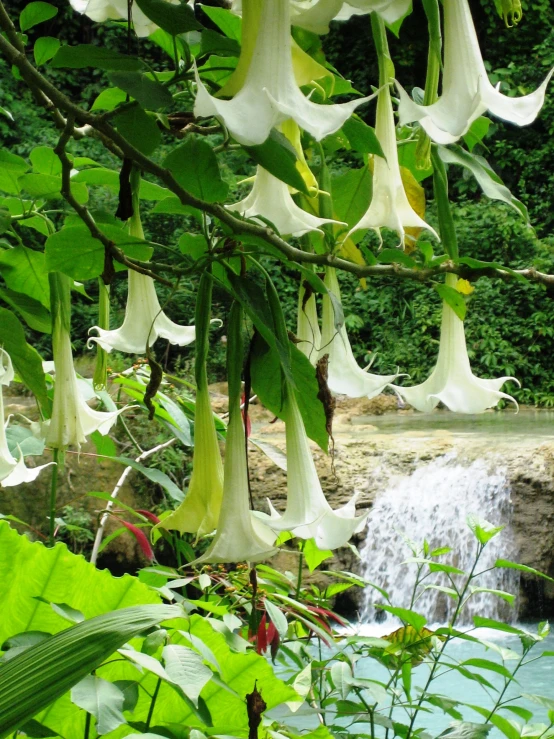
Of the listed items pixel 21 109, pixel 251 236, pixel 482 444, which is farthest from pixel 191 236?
pixel 21 109

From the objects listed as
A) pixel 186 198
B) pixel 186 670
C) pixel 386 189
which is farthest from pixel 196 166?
pixel 186 670

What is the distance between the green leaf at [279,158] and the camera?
479mm

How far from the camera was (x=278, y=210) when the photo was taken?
1.79 feet

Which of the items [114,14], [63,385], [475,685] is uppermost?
[114,14]

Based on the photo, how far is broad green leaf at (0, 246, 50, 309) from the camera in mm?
966

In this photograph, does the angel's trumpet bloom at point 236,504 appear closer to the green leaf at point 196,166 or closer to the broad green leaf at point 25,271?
the green leaf at point 196,166

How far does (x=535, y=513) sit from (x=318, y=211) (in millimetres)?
3850

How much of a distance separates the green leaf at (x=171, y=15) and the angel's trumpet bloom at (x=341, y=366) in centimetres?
22

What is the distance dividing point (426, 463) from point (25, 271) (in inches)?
150

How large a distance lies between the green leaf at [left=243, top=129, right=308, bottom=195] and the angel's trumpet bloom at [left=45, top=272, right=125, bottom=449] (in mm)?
385

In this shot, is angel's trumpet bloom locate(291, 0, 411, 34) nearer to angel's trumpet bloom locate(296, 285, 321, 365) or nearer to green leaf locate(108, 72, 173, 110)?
green leaf locate(108, 72, 173, 110)

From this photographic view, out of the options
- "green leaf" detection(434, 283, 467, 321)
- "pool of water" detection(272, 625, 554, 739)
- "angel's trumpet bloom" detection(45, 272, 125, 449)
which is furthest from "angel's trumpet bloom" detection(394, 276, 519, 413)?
"pool of water" detection(272, 625, 554, 739)

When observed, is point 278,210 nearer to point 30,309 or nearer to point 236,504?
point 236,504

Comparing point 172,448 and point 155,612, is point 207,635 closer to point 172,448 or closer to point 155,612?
point 155,612
